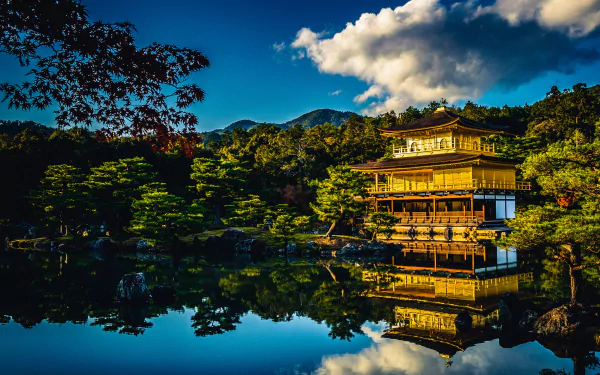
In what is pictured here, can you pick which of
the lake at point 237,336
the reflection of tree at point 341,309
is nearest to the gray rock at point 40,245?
the lake at point 237,336

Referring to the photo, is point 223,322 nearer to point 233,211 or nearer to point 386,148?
point 233,211

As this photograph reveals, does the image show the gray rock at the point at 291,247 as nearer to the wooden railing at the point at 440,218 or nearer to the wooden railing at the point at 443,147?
the wooden railing at the point at 440,218

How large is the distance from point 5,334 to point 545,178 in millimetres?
11657

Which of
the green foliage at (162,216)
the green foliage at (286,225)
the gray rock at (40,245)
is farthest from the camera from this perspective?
the gray rock at (40,245)

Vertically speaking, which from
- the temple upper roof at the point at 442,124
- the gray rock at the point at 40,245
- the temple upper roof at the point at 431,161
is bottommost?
the gray rock at the point at 40,245

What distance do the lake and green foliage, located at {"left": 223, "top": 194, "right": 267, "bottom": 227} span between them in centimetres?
1446

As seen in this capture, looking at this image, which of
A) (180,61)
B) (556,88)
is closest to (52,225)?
(180,61)

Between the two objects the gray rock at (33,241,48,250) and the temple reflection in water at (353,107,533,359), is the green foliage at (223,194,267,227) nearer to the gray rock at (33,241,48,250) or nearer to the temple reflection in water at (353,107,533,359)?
the temple reflection in water at (353,107,533,359)

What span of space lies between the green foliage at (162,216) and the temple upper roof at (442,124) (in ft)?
55.4

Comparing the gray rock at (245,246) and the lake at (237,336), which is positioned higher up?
the gray rock at (245,246)

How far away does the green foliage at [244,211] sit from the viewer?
29234 millimetres

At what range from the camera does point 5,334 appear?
30.5 ft

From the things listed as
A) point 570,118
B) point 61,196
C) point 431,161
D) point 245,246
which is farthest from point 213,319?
point 570,118

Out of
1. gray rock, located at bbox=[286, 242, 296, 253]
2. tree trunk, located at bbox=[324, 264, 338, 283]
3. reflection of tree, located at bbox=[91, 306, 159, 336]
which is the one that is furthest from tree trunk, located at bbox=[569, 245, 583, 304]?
gray rock, located at bbox=[286, 242, 296, 253]
